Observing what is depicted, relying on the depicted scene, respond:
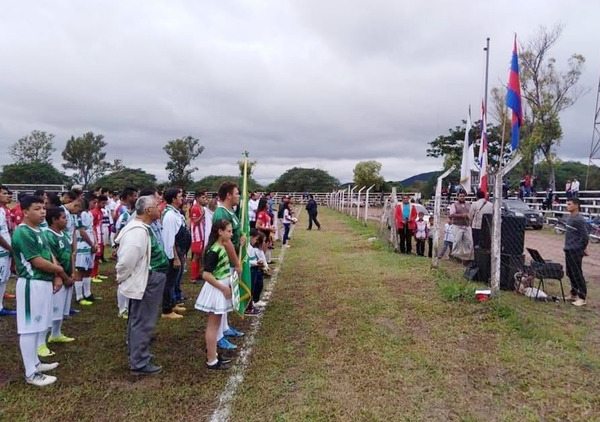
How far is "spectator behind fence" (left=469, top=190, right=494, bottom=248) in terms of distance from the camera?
30.2 ft

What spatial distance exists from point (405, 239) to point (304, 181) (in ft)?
235

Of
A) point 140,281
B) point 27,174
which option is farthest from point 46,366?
point 27,174

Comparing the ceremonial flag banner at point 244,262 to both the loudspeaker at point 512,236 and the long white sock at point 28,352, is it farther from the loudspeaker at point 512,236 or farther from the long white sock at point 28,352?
the loudspeaker at point 512,236

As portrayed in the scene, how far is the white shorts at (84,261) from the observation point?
21.0ft

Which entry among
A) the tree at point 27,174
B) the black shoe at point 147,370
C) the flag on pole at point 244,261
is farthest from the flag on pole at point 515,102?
the tree at point 27,174

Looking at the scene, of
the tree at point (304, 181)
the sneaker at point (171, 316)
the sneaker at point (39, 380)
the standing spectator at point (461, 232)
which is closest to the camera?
the sneaker at point (39, 380)

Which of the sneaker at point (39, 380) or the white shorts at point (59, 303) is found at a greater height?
the white shorts at point (59, 303)

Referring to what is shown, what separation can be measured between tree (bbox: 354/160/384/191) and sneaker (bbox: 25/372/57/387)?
66.4 m

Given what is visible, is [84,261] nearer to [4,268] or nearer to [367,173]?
[4,268]

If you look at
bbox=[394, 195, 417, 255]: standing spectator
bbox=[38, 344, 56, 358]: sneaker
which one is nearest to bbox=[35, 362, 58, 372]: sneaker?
bbox=[38, 344, 56, 358]: sneaker

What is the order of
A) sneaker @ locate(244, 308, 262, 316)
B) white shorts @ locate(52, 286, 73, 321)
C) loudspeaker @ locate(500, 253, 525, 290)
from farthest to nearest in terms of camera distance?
1. loudspeaker @ locate(500, 253, 525, 290)
2. sneaker @ locate(244, 308, 262, 316)
3. white shorts @ locate(52, 286, 73, 321)

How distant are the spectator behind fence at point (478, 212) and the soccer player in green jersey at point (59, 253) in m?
7.53

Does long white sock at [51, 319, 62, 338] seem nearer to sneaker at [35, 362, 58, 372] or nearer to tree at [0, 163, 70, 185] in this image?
sneaker at [35, 362, 58, 372]

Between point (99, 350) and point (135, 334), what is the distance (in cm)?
94
